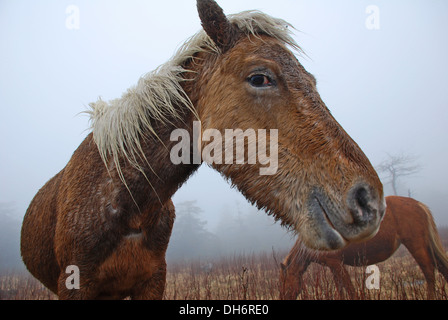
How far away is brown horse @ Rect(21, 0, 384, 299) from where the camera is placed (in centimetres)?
157

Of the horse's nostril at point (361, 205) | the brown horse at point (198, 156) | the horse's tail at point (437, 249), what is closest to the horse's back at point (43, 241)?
the brown horse at point (198, 156)

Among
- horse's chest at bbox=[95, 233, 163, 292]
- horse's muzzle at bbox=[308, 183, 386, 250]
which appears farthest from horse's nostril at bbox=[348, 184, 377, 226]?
horse's chest at bbox=[95, 233, 163, 292]

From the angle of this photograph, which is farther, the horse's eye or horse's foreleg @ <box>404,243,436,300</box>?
horse's foreleg @ <box>404,243,436,300</box>

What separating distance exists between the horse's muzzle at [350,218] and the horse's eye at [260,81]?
90 cm

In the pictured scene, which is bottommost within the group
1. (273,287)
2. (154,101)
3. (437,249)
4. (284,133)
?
(273,287)

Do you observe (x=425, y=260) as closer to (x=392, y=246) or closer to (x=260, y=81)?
Answer: (x=392, y=246)

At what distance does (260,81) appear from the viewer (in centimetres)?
187

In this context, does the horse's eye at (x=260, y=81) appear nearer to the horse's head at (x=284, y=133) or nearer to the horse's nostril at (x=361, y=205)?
the horse's head at (x=284, y=133)

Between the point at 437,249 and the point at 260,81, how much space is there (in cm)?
563

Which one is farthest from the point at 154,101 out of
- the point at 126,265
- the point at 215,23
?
the point at 126,265

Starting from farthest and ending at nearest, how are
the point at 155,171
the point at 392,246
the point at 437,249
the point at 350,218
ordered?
the point at 392,246
the point at 437,249
the point at 155,171
the point at 350,218

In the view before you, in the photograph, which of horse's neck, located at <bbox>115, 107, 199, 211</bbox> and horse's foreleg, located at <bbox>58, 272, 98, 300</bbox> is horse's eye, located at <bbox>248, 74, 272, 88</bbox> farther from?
horse's foreleg, located at <bbox>58, 272, 98, 300</bbox>

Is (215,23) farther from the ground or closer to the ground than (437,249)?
farther from the ground

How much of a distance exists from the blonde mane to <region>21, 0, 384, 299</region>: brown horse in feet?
0.04
